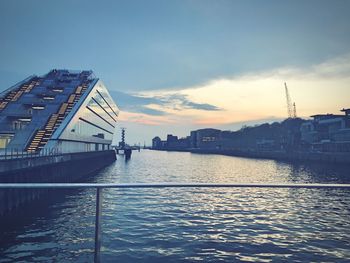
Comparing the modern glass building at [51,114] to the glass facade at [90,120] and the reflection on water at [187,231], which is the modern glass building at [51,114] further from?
the reflection on water at [187,231]

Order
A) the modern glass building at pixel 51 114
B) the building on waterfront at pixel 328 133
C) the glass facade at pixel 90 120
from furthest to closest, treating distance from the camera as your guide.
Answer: the building on waterfront at pixel 328 133, the glass facade at pixel 90 120, the modern glass building at pixel 51 114

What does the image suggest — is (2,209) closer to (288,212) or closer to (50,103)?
(288,212)

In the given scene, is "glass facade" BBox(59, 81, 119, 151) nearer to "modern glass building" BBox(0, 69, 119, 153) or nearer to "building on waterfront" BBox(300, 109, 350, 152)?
"modern glass building" BBox(0, 69, 119, 153)

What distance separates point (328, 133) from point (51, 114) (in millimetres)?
102744

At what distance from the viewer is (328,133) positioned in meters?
105

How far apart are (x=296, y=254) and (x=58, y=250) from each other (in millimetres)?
10609

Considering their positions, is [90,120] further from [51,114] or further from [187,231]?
[187,231]

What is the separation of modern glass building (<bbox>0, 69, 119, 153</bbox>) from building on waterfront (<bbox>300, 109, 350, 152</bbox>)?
74000 millimetres

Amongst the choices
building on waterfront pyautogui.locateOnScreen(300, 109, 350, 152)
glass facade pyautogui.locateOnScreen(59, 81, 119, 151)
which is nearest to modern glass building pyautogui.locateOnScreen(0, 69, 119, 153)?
glass facade pyautogui.locateOnScreen(59, 81, 119, 151)

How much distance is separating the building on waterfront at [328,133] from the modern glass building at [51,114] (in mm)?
74000

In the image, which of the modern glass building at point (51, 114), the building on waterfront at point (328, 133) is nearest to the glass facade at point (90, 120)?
the modern glass building at point (51, 114)

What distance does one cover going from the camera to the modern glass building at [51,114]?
39.5 metres

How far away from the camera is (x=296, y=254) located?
34.6 ft

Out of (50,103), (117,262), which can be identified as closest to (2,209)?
(117,262)
